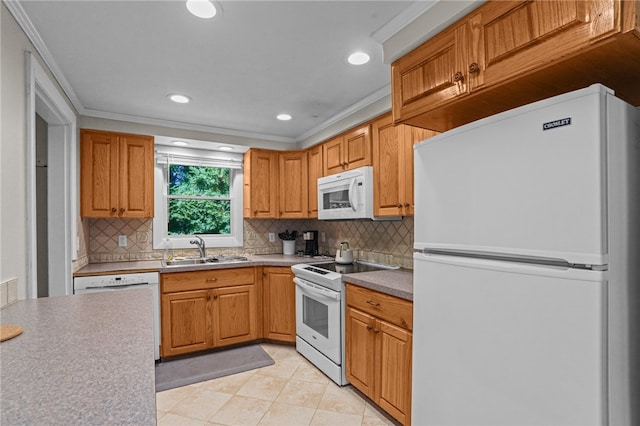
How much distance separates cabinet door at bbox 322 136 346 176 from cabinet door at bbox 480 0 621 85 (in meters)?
1.81

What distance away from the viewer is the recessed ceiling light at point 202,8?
1576 mm

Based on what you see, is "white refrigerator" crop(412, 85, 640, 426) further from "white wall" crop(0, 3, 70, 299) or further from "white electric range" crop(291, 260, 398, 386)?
"white wall" crop(0, 3, 70, 299)

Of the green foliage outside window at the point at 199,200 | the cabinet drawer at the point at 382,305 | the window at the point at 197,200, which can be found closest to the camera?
the cabinet drawer at the point at 382,305

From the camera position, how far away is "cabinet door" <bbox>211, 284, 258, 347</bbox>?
3.20 metres

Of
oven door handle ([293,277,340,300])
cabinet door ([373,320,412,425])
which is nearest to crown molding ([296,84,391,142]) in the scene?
oven door handle ([293,277,340,300])

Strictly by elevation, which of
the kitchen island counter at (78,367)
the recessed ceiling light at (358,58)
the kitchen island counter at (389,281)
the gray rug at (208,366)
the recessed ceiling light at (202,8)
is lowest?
the gray rug at (208,366)

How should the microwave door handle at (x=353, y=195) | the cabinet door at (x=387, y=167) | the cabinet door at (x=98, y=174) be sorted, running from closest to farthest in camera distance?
the cabinet door at (x=387, y=167), the microwave door handle at (x=353, y=195), the cabinet door at (x=98, y=174)

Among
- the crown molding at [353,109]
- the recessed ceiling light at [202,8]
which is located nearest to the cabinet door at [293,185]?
the crown molding at [353,109]

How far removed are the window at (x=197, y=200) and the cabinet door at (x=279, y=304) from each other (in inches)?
35.1

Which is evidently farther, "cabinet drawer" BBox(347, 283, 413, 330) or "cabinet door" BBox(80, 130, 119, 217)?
"cabinet door" BBox(80, 130, 119, 217)

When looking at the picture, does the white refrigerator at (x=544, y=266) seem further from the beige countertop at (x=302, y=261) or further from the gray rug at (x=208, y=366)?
the gray rug at (x=208, y=366)

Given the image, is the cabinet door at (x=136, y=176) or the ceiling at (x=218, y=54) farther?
the cabinet door at (x=136, y=176)

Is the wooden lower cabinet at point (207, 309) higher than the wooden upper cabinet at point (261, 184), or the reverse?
the wooden upper cabinet at point (261, 184)

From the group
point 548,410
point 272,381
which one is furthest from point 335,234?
point 548,410
